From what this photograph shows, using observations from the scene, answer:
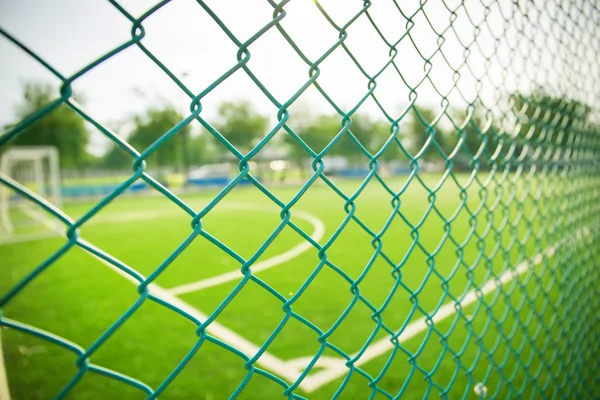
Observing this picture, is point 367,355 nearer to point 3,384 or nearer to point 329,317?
point 329,317

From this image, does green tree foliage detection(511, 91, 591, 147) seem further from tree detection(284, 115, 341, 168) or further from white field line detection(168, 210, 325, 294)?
tree detection(284, 115, 341, 168)

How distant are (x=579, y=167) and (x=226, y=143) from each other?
3.46 meters

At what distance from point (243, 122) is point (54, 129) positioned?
1943 cm

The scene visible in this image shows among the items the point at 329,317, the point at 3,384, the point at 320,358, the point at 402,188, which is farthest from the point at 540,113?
the point at 3,384

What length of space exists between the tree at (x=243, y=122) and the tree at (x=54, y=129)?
14982mm

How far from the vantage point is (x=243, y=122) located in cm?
4056

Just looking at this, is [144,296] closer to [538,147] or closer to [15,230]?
[538,147]

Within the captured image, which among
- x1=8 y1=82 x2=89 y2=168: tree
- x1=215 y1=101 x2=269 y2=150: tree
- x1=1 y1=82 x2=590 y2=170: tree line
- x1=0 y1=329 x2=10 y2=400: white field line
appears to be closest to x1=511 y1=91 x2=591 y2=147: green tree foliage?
x1=1 y1=82 x2=590 y2=170: tree line

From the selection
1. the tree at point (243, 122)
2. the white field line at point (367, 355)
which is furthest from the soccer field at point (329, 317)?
the tree at point (243, 122)

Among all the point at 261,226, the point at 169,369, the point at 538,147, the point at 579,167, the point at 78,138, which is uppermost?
the point at 78,138

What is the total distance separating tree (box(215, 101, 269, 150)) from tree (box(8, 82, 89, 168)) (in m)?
15.0

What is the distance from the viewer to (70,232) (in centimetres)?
59

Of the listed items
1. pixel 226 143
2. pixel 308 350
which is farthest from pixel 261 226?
pixel 226 143

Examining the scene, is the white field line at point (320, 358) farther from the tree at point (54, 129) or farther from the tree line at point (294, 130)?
the tree at point (54, 129)
